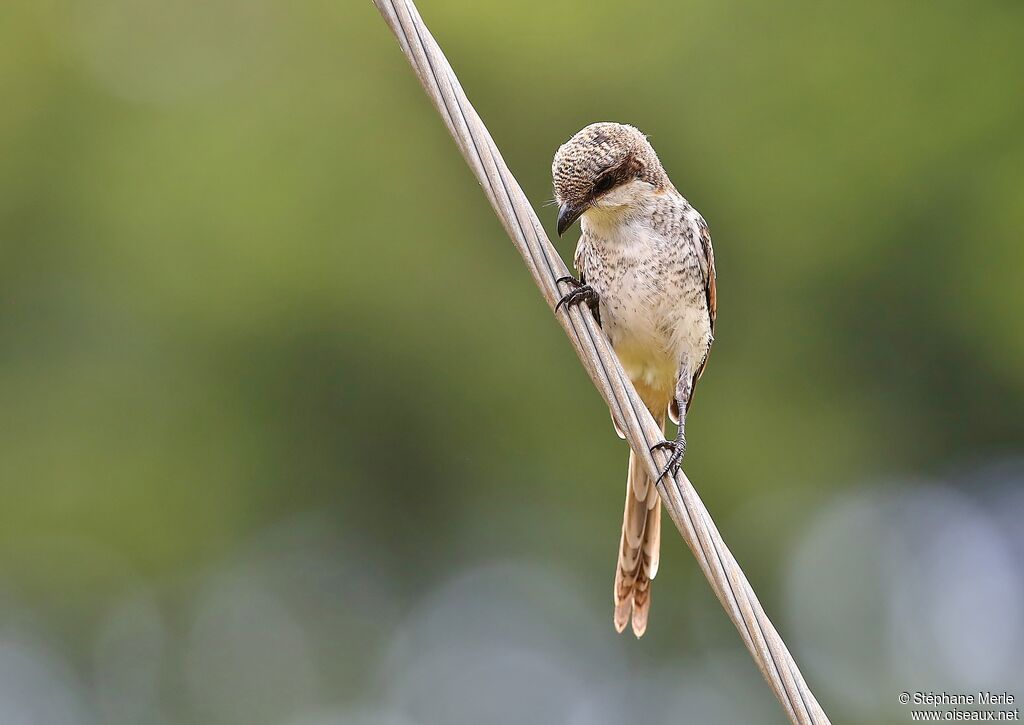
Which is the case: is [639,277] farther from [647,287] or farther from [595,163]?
[595,163]

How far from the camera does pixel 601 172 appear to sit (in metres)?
4.15

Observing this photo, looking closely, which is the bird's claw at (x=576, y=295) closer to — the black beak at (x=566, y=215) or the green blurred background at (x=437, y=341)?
the black beak at (x=566, y=215)

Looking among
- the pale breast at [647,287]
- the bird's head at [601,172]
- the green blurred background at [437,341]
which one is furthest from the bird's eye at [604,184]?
the green blurred background at [437,341]

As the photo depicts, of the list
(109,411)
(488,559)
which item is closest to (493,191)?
(109,411)

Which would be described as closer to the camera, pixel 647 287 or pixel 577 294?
pixel 577 294

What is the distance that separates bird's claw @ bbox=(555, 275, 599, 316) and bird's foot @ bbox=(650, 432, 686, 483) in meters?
0.42

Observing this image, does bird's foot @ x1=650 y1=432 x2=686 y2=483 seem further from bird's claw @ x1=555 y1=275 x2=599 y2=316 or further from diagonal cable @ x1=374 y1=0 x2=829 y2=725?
bird's claw @ x1=555 y1=275 x2=599 y2=316

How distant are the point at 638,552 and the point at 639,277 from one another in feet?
3.38

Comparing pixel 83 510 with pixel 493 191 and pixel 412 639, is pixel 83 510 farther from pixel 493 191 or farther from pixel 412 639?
pixel 493 191

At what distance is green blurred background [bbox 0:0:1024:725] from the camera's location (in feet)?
40.7

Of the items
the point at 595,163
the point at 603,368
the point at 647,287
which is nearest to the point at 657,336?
the point at 647,287

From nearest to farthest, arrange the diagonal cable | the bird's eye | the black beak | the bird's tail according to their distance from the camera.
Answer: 1. the diagonal cable
2. the black beak
3. the bird's eye
4. the bird's tail

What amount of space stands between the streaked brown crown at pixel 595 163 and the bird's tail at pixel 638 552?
104cm

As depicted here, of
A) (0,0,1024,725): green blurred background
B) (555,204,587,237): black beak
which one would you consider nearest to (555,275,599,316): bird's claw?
(555,204,587,237): black beak
